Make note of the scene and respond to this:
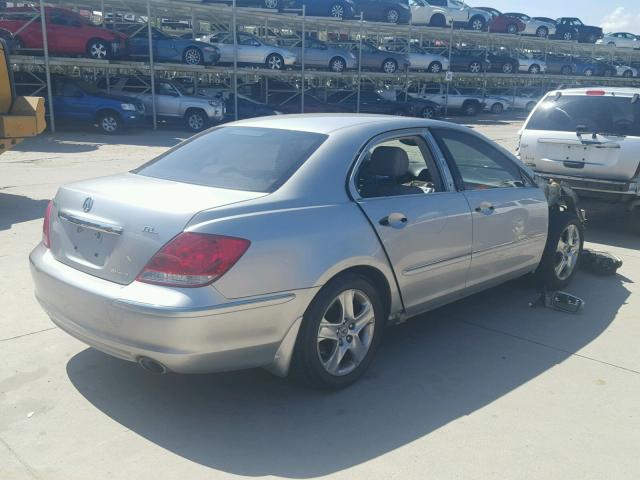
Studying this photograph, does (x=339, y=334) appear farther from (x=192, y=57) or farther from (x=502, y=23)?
(x=502, y=23)

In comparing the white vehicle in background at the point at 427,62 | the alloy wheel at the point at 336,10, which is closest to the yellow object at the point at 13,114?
the alloy wheel at the point at 336,10

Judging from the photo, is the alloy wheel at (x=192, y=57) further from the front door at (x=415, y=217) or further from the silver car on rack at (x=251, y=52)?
the front door at (x=415, y=217)

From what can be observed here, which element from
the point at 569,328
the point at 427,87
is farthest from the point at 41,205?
the point at 427,87

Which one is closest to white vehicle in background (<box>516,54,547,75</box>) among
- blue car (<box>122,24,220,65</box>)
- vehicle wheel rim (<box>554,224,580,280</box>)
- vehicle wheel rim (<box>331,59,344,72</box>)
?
vehicle wheel rim (<box>331,59,344,72</box>)

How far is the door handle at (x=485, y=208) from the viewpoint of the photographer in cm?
447

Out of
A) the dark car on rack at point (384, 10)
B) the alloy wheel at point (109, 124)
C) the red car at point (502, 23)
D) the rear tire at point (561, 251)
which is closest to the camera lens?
the rear tire at point (561, 251)

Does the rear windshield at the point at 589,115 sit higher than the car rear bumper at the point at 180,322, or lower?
higher

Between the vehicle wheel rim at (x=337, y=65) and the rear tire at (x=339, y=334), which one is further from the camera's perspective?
the vehicle wheel rim at (x=337, y=65)

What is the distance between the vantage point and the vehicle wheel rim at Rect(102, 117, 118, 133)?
19312mm

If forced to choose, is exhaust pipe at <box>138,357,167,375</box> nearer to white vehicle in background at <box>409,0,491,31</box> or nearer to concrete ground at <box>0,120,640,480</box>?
concrete ground at <box>0,120,640,480</box>

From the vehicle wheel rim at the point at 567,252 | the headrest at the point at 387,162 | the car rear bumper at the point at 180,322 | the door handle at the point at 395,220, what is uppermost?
the headrest at the point at 387,162

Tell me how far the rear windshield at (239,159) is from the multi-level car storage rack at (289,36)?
17.0 m

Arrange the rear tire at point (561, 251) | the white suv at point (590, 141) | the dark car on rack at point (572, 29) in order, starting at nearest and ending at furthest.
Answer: the rear tire at point (561, 251)
the white suv at point (590, 141)
the dark car on rack at point (572, 29)

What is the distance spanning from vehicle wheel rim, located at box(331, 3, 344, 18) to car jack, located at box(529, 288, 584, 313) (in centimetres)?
2535
